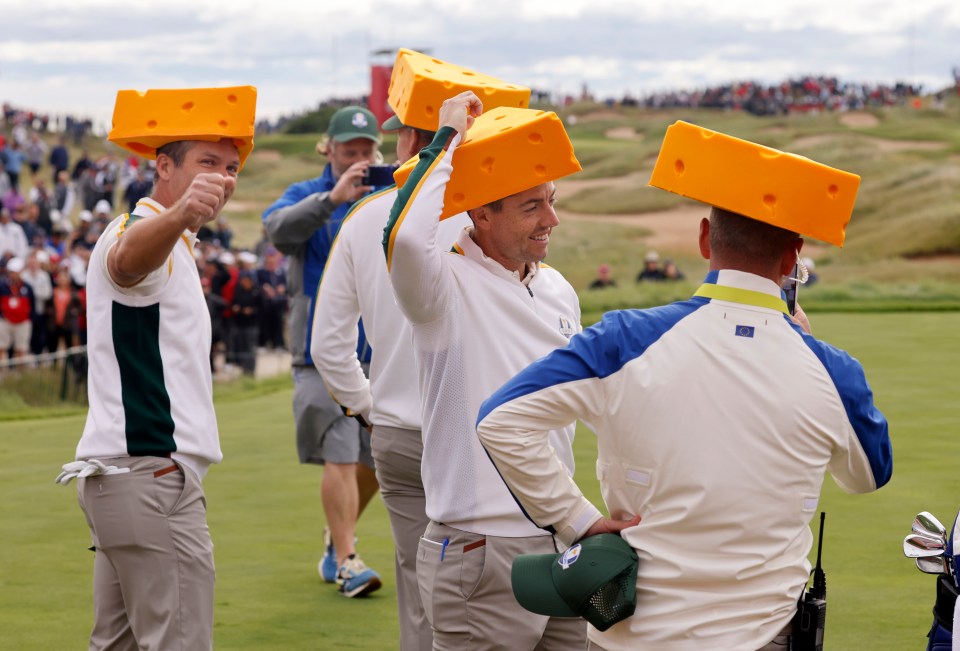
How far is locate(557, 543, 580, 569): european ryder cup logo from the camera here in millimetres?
3107

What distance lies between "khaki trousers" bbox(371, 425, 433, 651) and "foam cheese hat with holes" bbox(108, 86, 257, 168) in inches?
47.8

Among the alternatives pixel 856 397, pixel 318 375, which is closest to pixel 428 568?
pixel 856 397

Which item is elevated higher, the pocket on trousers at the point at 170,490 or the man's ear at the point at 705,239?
the man's ear at the point at 705,239

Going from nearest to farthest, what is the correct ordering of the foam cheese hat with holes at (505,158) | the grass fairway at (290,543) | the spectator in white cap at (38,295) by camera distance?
1. the foam cheese hat with holes at (505,158)
2. the grass fairway at (290,543)
3. the spectator in white cap at (38,295)

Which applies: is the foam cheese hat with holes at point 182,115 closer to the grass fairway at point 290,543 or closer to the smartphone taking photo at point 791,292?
the smartphone taking photo at point 791,292

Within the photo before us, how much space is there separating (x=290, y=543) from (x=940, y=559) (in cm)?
459

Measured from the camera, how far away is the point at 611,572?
3.03 m

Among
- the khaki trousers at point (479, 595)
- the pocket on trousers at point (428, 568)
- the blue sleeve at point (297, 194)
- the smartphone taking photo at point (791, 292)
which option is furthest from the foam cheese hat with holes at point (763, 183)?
the blue sleeve at point (297, 194)

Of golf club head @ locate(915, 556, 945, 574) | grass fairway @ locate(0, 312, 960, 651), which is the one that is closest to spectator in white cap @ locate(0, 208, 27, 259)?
grass fairway @ locate(0, 312, 960, 651)

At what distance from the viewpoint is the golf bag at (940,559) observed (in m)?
3.98

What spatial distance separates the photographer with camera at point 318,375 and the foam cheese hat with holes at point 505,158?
2.93 m

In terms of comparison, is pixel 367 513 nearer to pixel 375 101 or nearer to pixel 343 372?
pixel 343 372

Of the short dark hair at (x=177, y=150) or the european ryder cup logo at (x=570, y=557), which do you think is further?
the short dark hair at (x=177, y=150)

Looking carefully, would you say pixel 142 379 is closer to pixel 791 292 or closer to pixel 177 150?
pixel 177 150
